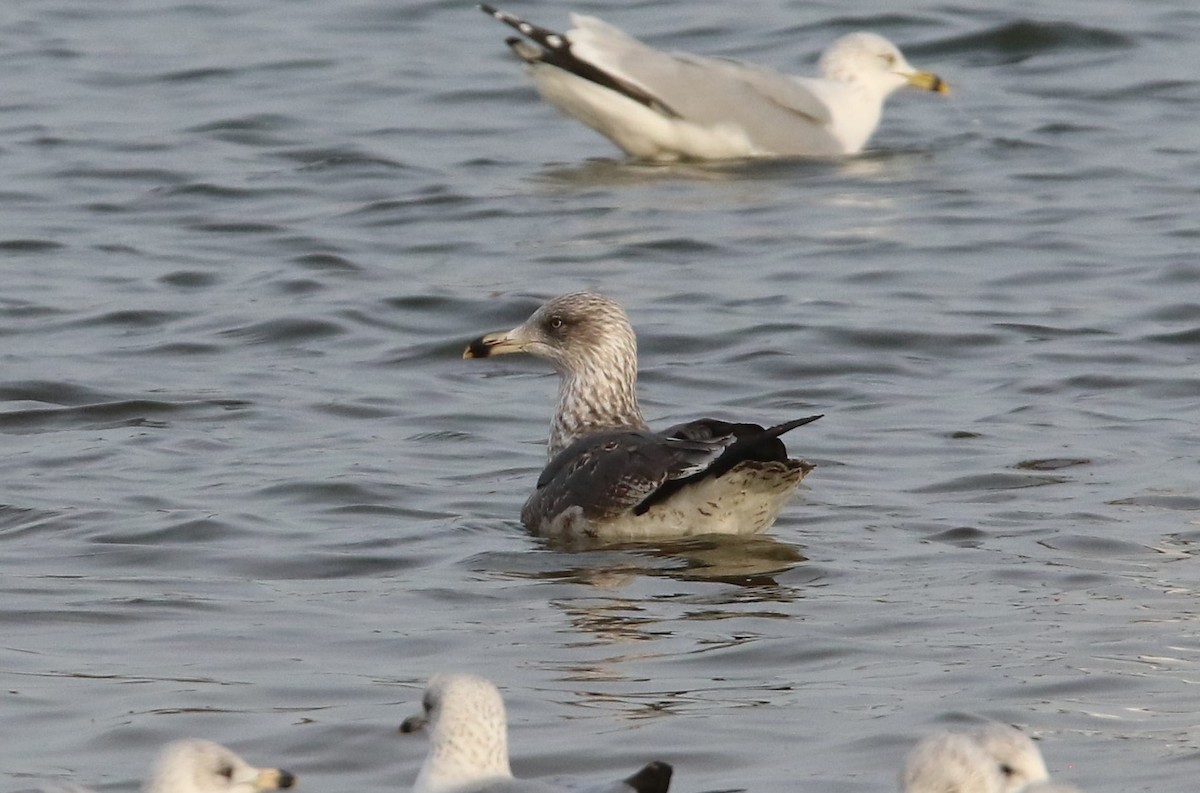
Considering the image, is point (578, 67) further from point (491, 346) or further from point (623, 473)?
point (623, 473)

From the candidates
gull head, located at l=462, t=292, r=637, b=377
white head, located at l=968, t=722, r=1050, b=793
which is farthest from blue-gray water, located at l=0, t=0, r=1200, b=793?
white head, located at l=968, t=722, r=1050, b=793

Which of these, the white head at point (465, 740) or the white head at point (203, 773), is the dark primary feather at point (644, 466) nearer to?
the white head at point (465, 740)

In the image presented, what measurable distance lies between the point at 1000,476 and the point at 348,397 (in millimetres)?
2982

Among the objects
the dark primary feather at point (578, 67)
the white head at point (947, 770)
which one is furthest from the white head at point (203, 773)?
the dark primary feather at point (578, 67)

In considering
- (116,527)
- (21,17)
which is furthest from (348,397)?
(21,17)

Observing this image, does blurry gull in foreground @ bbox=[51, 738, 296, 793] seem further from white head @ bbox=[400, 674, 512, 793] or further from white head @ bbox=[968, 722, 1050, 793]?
white head @ bbox=[968, 722, 1050, 793]

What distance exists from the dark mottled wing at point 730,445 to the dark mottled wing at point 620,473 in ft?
0.04

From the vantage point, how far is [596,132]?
54.5ft

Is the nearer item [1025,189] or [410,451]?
[410,451]

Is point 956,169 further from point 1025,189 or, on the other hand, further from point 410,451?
point 410,451

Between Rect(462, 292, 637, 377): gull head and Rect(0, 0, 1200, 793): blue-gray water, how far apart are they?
47cm

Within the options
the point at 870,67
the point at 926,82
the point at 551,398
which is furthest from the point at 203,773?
the point at 926,82

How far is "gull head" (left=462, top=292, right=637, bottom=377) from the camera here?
9.37 meters

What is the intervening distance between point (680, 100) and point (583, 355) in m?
6.29
